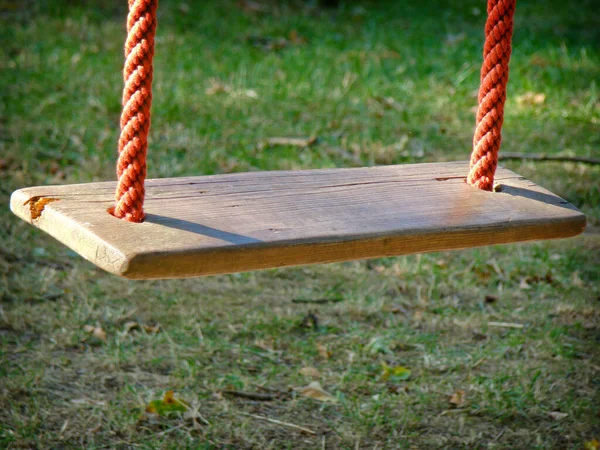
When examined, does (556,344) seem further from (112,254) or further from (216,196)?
(112,254)

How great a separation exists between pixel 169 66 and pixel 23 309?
2.94 m

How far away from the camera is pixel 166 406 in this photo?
260 centimetres

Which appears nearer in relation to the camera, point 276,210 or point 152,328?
point 276,210

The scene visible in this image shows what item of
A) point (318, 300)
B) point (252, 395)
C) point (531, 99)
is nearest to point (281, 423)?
point (252, 395)

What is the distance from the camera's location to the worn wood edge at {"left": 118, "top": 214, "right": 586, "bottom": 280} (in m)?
1.52

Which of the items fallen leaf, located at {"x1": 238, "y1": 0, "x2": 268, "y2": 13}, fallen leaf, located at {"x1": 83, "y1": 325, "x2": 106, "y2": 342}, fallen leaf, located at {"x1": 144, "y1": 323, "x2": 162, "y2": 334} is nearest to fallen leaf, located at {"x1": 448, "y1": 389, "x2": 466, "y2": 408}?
fallen leaf, located at {"x1": 144, "y1": 323, "x2": 162, "y2": 334}

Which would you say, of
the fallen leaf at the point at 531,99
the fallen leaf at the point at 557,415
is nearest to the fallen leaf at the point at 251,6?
A: the fallen leaf at the point at 531,99

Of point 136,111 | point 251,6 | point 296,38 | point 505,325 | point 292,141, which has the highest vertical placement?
point 251,6

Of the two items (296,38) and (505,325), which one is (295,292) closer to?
(505,325)

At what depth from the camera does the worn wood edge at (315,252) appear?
Result: 152cm

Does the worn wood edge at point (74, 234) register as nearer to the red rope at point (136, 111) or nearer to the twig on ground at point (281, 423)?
the red rope at point (136, 111)

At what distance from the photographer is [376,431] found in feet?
8.39

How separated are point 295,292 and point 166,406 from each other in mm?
978

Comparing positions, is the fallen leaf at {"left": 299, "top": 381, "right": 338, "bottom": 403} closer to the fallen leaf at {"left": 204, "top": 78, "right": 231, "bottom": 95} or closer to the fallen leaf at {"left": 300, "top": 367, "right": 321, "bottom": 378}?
the fallen leaf at {"left": 300, "top": 367, "right": 321, "bottom": 378}
